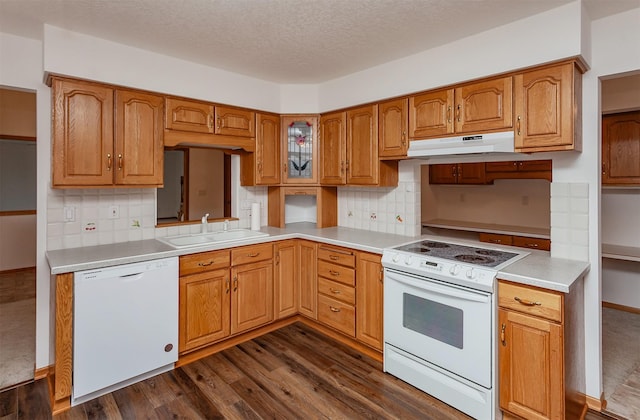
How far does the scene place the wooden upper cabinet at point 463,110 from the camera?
2227 millimetres

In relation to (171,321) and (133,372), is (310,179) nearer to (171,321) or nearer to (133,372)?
(171,321)

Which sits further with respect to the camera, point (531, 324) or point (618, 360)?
point (618, 360)

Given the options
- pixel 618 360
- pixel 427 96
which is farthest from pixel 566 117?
pixel 618 360

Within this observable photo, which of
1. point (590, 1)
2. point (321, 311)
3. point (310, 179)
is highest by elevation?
point (590, 1)

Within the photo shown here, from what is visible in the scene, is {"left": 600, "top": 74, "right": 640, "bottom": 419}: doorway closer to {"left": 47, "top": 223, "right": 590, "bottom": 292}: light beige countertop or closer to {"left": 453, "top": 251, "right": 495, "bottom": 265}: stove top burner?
{"left": 47, "top": 223, "right": 590, "bottom": 292}: light beige countertop

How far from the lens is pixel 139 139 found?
8.49 feet

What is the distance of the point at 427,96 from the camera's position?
262 centimetres

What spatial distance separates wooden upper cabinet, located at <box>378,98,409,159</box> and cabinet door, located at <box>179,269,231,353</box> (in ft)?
5.62

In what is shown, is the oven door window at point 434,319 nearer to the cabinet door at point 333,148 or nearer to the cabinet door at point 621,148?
the cabinet door at point 333,148

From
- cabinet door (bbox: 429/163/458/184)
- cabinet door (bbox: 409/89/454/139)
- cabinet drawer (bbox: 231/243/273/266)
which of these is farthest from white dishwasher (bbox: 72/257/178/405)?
cabinet door (bbox: 429/163/458/184)

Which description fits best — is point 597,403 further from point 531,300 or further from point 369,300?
point 369,300

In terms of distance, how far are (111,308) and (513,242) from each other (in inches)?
158

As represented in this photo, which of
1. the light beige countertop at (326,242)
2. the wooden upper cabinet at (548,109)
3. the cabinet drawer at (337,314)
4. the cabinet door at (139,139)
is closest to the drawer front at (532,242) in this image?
the light beige countertop at (326,242)

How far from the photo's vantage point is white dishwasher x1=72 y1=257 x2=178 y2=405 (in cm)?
209
